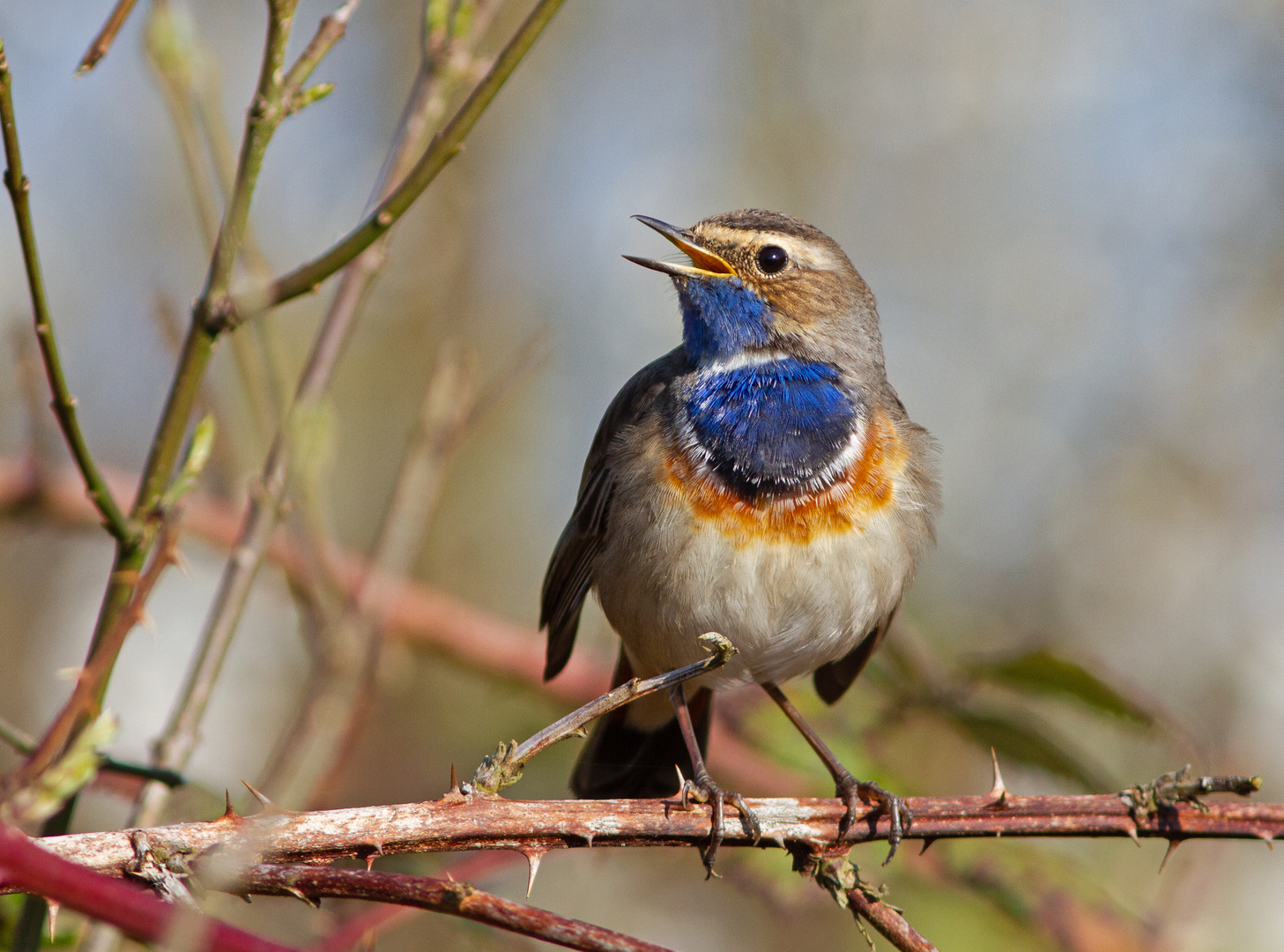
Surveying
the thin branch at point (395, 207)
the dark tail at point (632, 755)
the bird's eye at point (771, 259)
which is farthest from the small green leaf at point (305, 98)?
the dark tail at point (632, 755)

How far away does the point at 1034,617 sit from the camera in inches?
373

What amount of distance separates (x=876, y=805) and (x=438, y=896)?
2.21 m

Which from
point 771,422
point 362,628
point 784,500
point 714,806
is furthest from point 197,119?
point 714,806

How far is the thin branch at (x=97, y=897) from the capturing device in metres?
1.26

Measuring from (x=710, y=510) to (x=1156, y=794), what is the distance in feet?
5.53

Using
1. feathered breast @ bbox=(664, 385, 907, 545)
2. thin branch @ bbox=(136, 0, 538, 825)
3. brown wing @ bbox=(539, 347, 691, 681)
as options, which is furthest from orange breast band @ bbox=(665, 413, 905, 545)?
thin branch @ bbox=(136, 0, 538, 825)

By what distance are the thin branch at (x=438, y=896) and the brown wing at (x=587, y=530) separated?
8.36 ft

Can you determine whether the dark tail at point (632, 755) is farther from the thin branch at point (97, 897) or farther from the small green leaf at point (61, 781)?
the thin branch at point (97, 897)

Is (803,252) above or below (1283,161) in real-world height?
below

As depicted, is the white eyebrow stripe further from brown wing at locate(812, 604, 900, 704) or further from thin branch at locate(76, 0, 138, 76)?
thin branch at locate(76, 0, 138, 76)

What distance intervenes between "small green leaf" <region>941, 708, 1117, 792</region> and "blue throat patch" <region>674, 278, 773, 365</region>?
164 cm

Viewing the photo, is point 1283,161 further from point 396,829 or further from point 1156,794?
point 396,829

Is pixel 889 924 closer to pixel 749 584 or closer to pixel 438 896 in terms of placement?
pixel 438 896

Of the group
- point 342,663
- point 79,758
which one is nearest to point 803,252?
point 342,663
